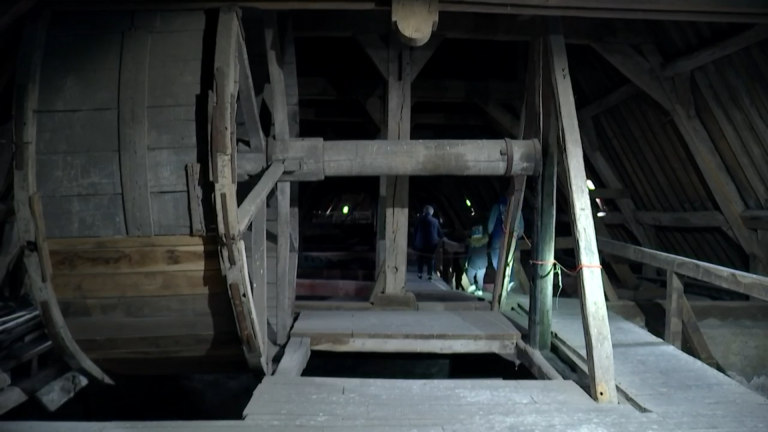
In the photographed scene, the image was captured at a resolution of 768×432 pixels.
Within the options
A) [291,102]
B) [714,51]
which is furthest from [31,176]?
[714,51]

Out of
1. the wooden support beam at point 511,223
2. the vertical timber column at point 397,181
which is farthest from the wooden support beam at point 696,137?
the vertical timber column at point 397,181

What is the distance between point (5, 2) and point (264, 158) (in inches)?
65.7

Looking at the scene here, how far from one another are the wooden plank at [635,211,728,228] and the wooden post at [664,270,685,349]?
150 centimetres

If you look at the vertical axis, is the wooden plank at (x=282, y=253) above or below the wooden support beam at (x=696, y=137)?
below

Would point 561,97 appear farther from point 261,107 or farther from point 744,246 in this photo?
point 744,246

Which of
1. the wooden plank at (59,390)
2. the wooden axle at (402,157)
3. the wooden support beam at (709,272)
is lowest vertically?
the wooden plank at (59,390)

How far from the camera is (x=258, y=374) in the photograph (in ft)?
10.7

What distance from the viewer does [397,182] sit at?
4.41m

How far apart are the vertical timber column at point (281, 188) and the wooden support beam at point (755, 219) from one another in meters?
4.28

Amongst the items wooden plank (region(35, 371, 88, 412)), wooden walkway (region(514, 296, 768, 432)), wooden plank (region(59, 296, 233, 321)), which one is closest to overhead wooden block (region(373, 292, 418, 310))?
wooden walkway (region(514, 296, 768, 432))

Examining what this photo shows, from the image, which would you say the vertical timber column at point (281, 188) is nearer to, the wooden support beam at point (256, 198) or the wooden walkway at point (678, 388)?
the wooden support beam at point (256, 198)

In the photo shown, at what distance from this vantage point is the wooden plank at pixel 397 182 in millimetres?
4289

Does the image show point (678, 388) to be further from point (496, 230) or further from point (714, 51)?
point (496, 230)

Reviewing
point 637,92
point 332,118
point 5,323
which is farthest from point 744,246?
point 5,323
